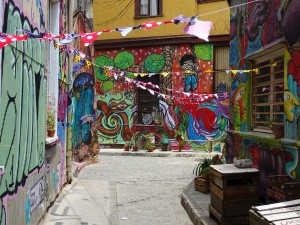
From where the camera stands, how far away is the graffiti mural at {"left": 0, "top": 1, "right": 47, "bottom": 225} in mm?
3941

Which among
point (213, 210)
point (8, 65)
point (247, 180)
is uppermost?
point (8, 65)

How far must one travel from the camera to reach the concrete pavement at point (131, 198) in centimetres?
671

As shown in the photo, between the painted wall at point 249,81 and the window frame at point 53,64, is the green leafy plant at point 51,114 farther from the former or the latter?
the painted wall at point 249,81

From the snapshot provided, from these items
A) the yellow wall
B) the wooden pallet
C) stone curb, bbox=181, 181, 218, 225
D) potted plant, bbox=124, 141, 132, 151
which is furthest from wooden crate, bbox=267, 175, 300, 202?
the yellow wall

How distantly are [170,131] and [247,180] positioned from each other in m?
12.4

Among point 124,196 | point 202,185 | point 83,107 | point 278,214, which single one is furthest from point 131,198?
point 83,107

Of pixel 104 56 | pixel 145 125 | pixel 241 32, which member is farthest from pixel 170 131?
pixel 241 32

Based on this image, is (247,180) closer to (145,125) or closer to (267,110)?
(267,110)

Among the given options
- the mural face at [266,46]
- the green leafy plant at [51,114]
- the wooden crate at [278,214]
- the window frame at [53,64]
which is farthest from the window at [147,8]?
the wooden crate at [278,214]

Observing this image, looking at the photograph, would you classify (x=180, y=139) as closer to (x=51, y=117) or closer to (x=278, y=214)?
(x=51, y=117)

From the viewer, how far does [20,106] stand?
15.0ft

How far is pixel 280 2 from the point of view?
6.12m

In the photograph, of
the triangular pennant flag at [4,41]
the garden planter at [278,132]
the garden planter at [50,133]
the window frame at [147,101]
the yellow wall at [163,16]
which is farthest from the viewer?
the window frame at [147,101]

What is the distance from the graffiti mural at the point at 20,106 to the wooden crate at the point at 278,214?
103 inches
